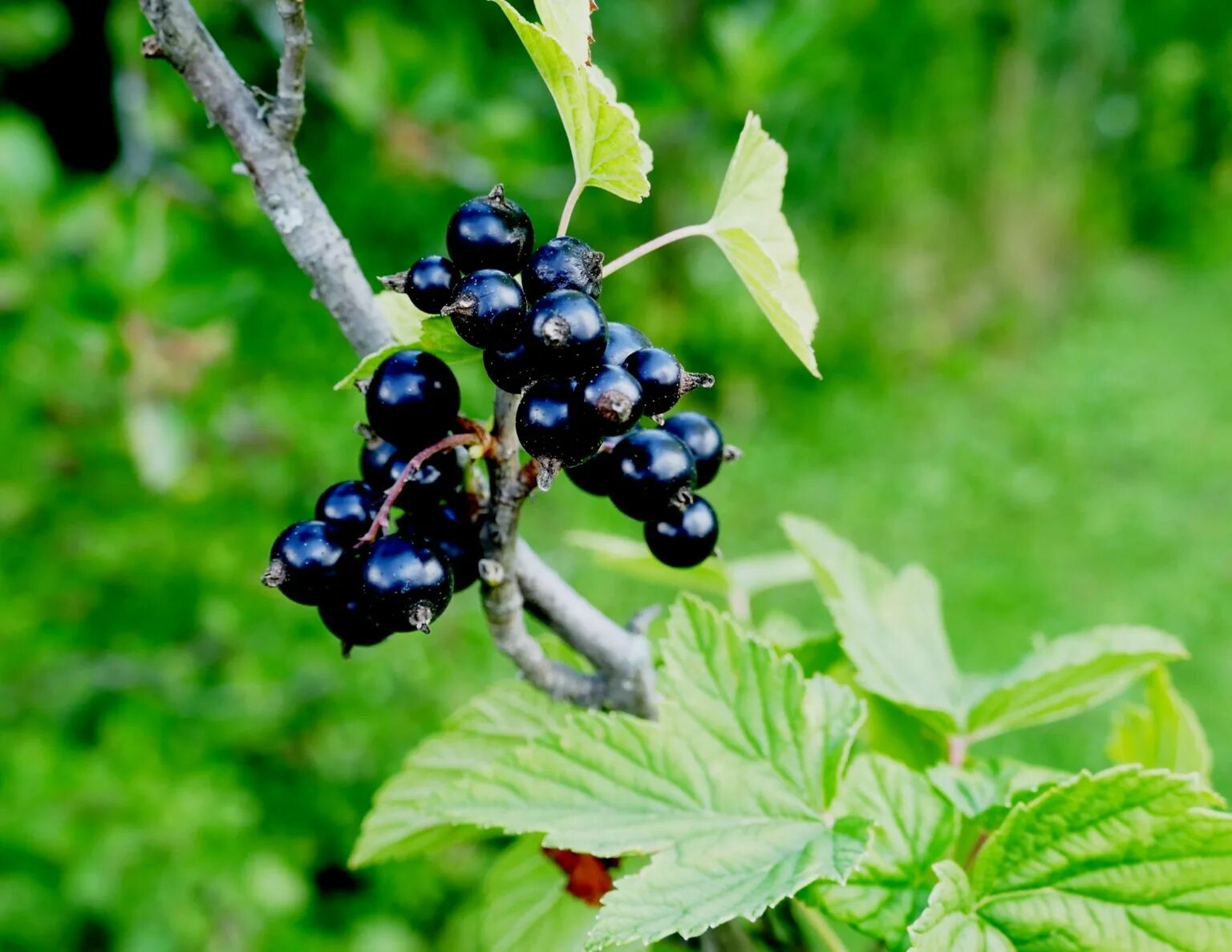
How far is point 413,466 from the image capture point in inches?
20.5

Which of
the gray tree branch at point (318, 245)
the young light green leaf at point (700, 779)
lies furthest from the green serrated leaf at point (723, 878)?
the gray tree branch at point (318, 245)

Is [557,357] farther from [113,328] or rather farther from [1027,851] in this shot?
[113,328]

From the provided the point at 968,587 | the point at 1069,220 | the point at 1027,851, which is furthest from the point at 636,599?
the point at 1069,220

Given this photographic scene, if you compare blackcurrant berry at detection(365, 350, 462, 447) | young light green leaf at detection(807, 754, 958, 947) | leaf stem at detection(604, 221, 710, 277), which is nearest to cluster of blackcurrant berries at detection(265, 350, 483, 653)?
blackcurrant berry at detection(365, 350, 462, 447)

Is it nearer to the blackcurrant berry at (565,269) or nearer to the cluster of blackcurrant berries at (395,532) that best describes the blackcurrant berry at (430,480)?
the cluster of blackcurrant berries at (395,532)

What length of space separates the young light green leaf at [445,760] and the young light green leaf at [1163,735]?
42 centimetres

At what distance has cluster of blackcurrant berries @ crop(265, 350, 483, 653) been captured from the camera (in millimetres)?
514

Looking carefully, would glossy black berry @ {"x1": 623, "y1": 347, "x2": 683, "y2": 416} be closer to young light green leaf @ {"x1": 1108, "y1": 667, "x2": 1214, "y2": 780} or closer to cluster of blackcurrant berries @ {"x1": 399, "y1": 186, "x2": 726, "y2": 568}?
cluster of blackcurrant berries @ {"x1": 399, "y1": 186, "x2": 726, "y2": 568}

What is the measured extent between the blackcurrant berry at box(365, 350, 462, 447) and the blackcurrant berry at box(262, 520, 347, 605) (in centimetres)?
7

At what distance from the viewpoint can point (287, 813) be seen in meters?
1.86

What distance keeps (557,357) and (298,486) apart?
1332 millimetres

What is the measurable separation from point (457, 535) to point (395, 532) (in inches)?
1.3

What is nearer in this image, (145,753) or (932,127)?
(145,753)

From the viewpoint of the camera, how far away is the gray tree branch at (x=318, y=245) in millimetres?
520
